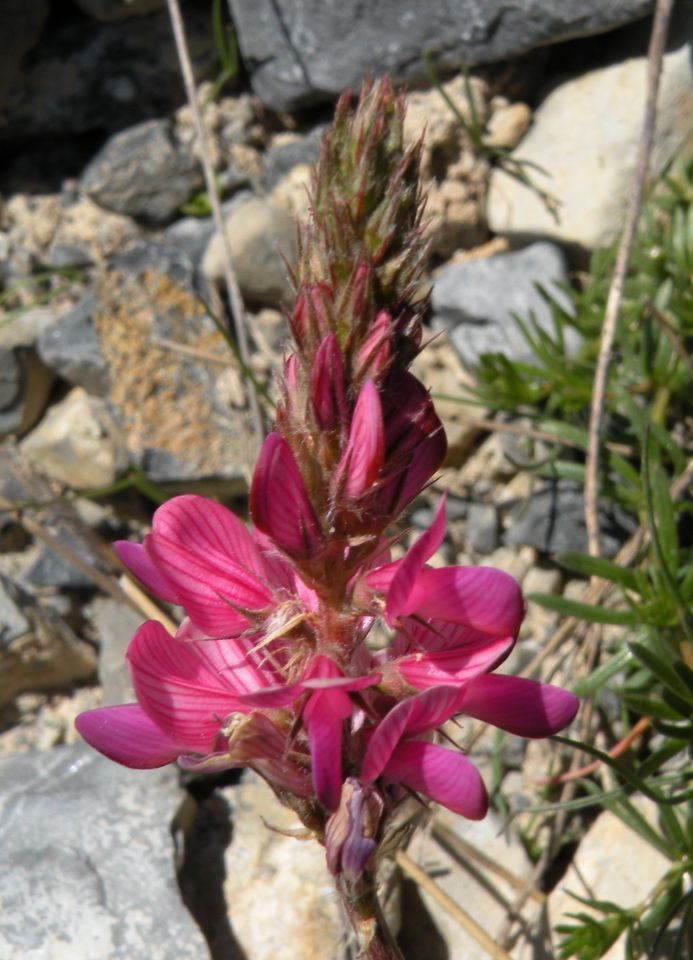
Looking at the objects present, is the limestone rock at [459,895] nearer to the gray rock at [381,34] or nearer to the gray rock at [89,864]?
the gray rock at [89,864]

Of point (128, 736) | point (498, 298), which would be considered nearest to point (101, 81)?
point (498, 298)

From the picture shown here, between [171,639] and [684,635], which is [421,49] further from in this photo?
[171,639]

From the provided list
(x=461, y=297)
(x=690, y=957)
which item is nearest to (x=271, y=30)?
(x=461, y=297)

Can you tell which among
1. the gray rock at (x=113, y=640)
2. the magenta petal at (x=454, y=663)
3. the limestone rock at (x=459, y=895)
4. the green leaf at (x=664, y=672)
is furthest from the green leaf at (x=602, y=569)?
the gray rock at (x=113, y=640)

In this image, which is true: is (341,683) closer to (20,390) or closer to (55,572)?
(55,572)

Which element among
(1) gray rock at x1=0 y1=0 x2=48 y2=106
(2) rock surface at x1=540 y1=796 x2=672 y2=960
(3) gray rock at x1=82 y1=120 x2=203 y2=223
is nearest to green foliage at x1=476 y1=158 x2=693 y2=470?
(2) rock surface at x1=540 y1=796 x2=672 y2=960
